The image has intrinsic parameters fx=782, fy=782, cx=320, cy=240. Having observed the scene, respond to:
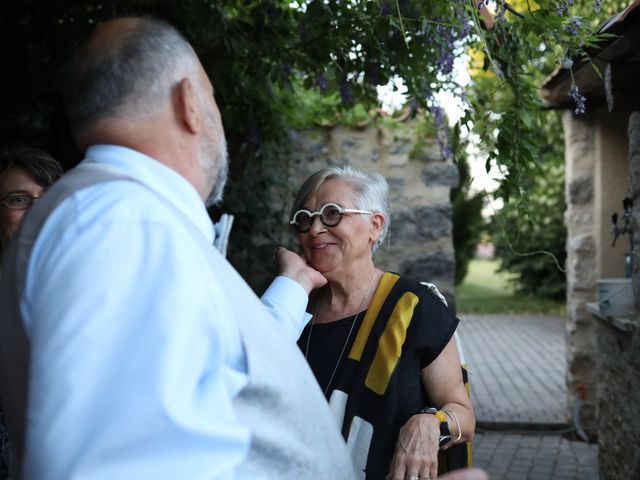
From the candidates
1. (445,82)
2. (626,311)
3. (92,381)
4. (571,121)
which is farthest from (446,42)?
(571,121)

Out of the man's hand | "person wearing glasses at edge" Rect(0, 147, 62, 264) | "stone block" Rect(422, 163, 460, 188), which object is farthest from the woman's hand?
"stone block" Rect(422, 163, 460, 188)

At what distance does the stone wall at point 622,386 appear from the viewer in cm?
383

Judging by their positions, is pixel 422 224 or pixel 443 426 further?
pixel 422 224

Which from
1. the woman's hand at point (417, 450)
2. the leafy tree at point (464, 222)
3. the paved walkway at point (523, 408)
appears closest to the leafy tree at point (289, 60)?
the woman's hand at point (417, 450)

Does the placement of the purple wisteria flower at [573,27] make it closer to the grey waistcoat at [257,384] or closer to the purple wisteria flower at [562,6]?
the purple wisteria flower at [562,6]

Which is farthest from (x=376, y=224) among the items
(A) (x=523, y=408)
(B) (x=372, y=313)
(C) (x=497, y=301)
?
(C) (x=497, y=301)

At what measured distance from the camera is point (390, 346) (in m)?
2.29

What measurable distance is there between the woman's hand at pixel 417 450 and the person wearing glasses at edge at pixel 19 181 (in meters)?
1.42

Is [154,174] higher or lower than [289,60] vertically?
lower

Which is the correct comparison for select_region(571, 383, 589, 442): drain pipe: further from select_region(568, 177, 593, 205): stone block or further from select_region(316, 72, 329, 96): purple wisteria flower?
select_region(316, 72, 329, 96): purple wisteria flower

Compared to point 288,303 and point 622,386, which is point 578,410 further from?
point 288,303

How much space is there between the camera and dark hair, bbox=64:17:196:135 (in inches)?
48.3

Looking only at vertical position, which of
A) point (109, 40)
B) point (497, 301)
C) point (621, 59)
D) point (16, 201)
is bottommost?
point (497, 301)

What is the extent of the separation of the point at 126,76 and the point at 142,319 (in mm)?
426
